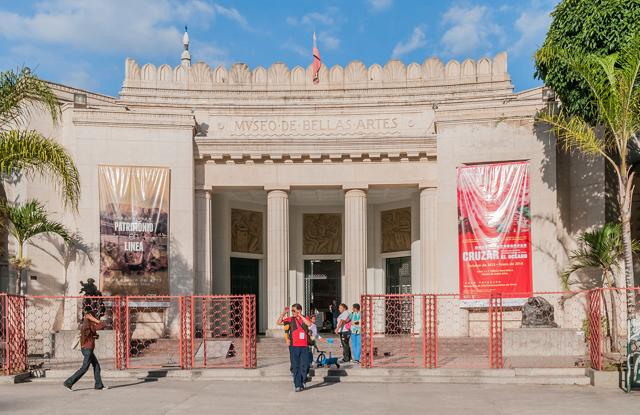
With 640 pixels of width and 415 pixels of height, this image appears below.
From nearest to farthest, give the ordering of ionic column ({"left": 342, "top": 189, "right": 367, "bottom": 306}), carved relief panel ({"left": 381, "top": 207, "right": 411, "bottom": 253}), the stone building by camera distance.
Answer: the stone building
ionic column ({"left": 342, "top": 189, "right": 367, "bottom": 306})
carved relief panel ({"left": 381, "top": 207, "right": 411, "bottom": 253})

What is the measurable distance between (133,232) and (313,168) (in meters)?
7.11

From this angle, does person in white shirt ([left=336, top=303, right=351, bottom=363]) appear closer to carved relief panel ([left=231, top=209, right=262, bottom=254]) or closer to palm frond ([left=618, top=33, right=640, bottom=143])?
palm frond ([left=618, top=33, right=640, bottom=143])

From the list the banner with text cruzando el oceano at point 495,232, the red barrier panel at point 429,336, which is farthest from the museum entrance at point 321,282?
the red barrier panel at point 429,336

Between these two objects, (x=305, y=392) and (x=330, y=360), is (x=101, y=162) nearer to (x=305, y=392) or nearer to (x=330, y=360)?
(x=330, y=360)

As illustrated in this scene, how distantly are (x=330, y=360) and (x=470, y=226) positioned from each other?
1058cm

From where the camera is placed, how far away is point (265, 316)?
33938mm

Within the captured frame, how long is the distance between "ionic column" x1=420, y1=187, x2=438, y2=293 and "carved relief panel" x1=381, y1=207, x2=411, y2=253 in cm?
304

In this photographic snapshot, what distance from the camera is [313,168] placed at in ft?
99.9

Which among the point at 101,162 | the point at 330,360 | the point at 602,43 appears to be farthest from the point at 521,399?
the point at 101,162

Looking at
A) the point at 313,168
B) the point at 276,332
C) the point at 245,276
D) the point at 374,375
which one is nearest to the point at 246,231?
the point at 245,276

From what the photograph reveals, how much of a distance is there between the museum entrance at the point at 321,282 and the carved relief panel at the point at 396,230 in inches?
95.1

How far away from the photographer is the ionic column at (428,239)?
29.6m

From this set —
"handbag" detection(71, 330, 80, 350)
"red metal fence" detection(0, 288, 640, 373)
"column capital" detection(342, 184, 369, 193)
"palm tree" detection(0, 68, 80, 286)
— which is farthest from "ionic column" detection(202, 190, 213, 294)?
"palm tree" detection(0, 68, 80, 286)

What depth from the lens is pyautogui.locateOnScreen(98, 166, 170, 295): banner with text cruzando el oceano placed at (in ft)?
93.2
